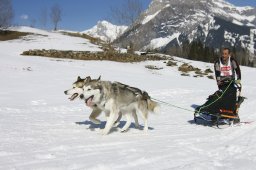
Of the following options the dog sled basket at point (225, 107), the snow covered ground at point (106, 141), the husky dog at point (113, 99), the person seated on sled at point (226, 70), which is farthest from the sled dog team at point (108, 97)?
the person seated on sled at point (226, 70)

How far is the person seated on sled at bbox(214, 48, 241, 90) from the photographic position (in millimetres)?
9617

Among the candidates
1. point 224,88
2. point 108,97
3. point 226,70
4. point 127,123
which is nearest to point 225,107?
point 224,88

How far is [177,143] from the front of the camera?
7172 millimetres

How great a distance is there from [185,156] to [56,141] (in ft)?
7.96

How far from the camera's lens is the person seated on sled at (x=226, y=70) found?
9617 millimetres

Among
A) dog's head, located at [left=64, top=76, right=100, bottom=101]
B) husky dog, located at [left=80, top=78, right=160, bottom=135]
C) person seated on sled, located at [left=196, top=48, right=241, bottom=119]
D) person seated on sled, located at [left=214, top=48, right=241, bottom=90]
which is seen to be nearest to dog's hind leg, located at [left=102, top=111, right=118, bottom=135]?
husky dog, located at [left=80, top=78, right=160, bottom=135]

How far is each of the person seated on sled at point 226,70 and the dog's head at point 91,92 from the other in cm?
354

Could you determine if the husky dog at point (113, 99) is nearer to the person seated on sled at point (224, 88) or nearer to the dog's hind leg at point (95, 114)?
the dog's hind leg at point (95, 114)

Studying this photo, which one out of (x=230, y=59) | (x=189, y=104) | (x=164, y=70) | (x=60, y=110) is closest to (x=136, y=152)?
(x=230, y=59)

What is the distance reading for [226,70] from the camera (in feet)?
31.9

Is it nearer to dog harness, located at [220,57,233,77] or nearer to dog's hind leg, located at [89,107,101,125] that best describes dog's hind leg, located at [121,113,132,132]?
dog's hind leg, located at [89,107,101,125]

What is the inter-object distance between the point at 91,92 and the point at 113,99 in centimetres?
50

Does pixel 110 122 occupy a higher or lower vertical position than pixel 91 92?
lower

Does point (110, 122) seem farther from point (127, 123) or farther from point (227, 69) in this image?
point (227, 69)
